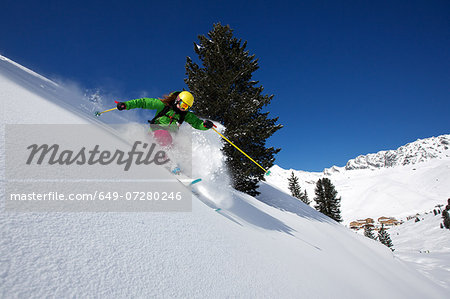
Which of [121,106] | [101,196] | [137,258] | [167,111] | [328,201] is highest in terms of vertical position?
[328,201]

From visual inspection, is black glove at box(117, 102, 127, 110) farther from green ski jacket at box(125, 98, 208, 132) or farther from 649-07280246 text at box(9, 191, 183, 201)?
649-07280246 text at box(9, 191, 183, 201)

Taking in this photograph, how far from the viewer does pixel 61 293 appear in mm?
884

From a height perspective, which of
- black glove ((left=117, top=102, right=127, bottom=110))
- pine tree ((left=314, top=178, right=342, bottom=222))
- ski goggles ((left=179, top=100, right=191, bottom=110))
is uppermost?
pine tree ((left=314, top=178, right=342, bottom=222))

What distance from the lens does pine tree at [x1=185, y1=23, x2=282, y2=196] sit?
9617 mm

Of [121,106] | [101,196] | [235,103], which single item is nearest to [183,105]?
[121,106]

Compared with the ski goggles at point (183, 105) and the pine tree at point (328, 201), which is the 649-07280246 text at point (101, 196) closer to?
the ski goggles at point (183, 105)

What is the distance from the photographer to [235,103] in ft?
34.4

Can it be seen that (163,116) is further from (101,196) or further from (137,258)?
(137,258)

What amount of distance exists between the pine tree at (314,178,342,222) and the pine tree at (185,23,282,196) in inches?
1123

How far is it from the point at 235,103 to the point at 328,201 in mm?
31275

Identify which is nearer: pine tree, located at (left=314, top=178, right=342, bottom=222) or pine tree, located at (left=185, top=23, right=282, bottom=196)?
pine tree, located at (left=185, top=23, right=282, bottom=196)

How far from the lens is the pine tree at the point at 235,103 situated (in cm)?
962

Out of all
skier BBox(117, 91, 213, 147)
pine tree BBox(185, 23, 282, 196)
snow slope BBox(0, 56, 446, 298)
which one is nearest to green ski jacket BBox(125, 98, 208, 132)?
skier BBox(117, 91, 213, 147)

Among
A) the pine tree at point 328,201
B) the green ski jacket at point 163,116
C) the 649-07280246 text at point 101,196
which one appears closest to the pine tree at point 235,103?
the green ski jacket at point 163,116
